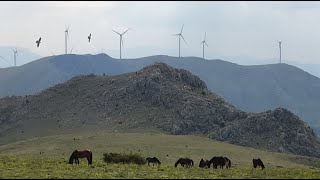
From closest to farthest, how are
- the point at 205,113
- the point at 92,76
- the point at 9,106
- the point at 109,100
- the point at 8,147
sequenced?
the point at 8,147, the point at 205,113, the point at 109,100, the point at 9,106, the point at 92,76

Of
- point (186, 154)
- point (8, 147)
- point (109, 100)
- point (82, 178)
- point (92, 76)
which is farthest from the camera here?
point (92, 76)

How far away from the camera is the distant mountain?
12638cm

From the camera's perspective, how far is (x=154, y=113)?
140500 millimetres

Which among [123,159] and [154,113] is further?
[154,113]

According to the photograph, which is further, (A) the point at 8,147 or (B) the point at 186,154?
(A) the point at 8,147

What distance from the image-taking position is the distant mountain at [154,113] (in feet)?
415

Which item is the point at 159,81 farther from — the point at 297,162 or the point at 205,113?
the point at 297,162

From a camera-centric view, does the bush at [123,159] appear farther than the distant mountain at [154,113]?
No

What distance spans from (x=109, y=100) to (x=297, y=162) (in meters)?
70.6

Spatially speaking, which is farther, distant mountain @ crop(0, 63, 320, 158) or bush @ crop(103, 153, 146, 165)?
distant mountain @ crop(0, 63, 320, 158)

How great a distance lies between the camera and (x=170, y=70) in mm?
164500

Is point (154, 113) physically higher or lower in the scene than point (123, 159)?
higher

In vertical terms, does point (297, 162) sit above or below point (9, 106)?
below

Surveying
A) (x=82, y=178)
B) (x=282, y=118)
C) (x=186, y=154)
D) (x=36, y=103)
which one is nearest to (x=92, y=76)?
(x=36, y=103)
